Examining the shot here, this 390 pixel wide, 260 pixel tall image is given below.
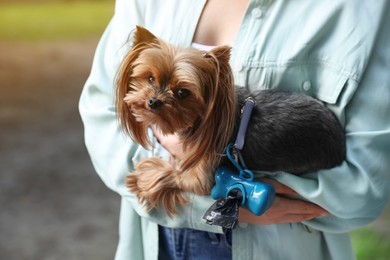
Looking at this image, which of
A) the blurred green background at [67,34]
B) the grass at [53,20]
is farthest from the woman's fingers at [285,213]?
the grass at [53,20]

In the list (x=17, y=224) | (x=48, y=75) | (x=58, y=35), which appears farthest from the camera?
(x=58, y=35)

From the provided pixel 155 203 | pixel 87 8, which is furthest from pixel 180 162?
pixel 87 8

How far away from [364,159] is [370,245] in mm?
2262

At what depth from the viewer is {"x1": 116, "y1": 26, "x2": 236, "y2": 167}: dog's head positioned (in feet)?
4.19

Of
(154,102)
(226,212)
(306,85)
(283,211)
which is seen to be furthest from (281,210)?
(154,102)

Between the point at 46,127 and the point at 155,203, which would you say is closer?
the point at 155,203

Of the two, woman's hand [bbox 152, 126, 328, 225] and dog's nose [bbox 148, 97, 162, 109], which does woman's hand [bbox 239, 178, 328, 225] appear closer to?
woman's hand [bbox 152, 126, 328, 225]

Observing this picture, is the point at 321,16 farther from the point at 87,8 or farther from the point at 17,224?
the point at 87,8

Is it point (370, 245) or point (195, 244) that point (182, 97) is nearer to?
point (195, 244)

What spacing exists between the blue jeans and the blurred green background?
202 centimetres

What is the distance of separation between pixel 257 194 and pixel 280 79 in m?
0.29

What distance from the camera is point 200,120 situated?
1.33m

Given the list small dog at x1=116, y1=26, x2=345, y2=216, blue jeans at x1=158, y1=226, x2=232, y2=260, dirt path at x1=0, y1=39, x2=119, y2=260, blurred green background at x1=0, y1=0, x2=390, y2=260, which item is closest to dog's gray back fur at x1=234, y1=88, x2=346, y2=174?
small dog at x1=116, y1=26, x2=345, y2=216

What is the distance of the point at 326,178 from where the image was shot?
1.44 metres
